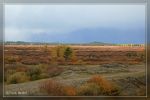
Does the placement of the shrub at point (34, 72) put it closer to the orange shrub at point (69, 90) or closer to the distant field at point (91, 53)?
the distant field at point (91, 53)

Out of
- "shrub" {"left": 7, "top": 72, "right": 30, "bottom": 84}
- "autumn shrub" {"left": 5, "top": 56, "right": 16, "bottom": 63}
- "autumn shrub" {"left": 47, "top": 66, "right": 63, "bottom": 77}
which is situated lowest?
Result: "shrub" {"left": 7, "top": 72, "right": 30, "bottom": 84}

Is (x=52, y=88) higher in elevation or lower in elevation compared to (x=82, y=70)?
lower

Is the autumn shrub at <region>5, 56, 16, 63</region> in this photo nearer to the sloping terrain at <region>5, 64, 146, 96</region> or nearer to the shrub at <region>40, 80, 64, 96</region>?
the sloping terrain at <region>5, 64, 146, 96</region>

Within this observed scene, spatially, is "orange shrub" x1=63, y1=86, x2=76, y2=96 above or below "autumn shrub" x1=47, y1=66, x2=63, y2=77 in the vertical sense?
below

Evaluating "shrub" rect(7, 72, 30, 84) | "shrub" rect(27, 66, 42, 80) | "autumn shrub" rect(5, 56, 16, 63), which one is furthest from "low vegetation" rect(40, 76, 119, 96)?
"autumn shrub" rect(5, 56, 16, 63)

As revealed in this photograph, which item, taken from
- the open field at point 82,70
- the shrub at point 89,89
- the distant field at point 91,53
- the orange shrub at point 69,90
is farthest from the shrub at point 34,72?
the shrub at point 89,89

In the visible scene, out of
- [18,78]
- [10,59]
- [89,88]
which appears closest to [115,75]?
[89,88]

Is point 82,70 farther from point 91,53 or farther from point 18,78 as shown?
point 18,78
